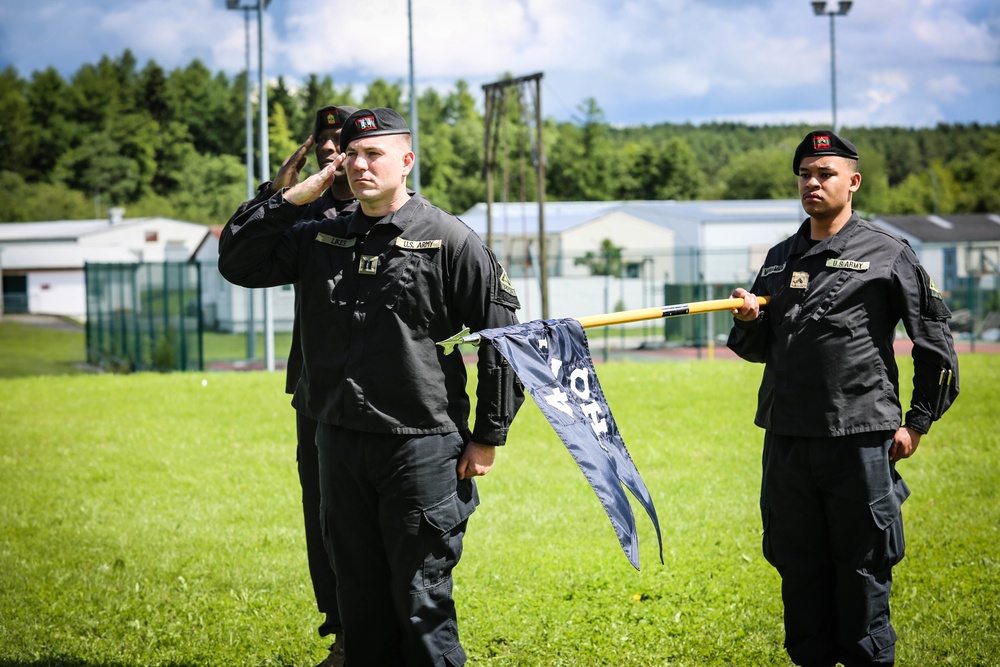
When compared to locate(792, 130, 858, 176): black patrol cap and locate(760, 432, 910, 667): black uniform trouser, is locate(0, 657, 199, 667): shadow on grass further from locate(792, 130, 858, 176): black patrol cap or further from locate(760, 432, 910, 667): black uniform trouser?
locate(792, 130, 858, 176): black patrol cap

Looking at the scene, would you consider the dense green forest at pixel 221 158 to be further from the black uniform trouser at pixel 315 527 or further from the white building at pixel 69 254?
the black uniform trouser at pixel 315 527

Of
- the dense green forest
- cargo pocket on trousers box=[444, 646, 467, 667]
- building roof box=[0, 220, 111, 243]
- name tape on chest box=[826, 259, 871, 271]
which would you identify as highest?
the dense green forest

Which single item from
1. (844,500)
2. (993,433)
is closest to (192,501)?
(844,500)

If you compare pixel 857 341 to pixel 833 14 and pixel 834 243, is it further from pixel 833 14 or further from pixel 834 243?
pixel 833 14

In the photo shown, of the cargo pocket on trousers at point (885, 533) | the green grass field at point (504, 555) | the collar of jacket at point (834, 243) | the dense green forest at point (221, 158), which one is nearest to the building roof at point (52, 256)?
the dense green forest at point (221, 158)

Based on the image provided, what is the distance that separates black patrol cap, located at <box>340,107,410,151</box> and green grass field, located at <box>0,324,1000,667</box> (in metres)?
2.75

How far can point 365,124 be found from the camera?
4.06 meters

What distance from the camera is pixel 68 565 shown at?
7246mm

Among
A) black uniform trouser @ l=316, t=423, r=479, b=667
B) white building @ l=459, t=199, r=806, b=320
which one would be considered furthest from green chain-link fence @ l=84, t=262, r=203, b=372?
black uniform trouser @ l=316, t=423, r=479, b=667

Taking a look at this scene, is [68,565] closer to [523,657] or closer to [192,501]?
[192,501]

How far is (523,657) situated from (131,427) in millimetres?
10094

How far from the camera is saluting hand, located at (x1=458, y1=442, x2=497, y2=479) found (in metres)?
4.06

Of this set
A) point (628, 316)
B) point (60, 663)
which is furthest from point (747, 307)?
point (60, 663)

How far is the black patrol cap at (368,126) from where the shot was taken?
4039 mm
